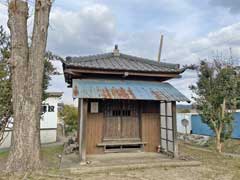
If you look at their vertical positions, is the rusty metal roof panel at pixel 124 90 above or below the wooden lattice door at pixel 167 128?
above

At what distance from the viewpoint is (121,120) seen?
9.64m

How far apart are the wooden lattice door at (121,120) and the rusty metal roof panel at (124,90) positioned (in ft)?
3.01

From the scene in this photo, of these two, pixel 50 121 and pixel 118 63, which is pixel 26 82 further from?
pixel 50 121

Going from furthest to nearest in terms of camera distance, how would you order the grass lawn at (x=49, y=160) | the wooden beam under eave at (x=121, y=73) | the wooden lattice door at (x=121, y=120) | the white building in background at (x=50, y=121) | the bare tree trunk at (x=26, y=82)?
1. the white building in background at (x=50, y=121)
2. the wooden lattice door at (x=121, y=120)
3. the wooden beam under eave at (x=121, y=73)
4. the grass lawn at (x=49, y=160)
5. the bare tree trunk at (x=26, y=82)

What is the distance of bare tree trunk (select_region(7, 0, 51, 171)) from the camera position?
691cm

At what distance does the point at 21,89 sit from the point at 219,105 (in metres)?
8.37

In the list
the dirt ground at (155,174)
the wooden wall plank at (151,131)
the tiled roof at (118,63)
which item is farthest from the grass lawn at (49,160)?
the wooden wall plank at (151,131)

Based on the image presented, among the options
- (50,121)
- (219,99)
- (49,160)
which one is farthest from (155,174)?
(50,121)

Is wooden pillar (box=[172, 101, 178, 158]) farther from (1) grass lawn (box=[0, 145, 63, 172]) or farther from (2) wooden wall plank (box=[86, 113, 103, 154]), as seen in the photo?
(1) grass lawn (box=[0, 145, 63, 172])

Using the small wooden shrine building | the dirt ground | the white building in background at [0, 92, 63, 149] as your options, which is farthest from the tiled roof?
the white building in background at [0, 92, 63, 149]

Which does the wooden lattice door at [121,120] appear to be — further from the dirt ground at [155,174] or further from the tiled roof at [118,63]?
the dirt ground at [155,174]

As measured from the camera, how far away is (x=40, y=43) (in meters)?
7.35

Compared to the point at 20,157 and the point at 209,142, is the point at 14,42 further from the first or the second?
the point at 209,142

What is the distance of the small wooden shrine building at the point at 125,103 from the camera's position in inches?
340
